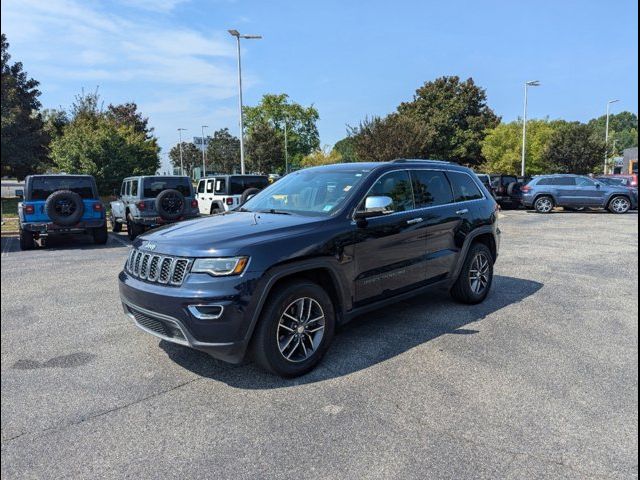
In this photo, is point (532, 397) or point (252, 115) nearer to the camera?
point (532, 397)

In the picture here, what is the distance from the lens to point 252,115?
76.2m

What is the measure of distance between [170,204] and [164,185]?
0.87 meters

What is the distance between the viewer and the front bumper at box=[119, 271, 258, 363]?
3324 mm

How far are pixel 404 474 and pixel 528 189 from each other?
20.4 meters

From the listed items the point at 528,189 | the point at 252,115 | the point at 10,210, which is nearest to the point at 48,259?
the point at 10,210

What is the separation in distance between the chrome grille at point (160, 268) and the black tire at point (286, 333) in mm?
662

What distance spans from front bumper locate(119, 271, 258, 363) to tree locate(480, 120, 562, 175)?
35.8m

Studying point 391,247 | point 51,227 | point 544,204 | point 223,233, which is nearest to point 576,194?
point 544,204

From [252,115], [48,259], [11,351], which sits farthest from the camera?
[252,115]

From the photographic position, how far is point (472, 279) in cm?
571

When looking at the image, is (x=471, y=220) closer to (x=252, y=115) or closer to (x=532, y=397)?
(x=532, y=397)

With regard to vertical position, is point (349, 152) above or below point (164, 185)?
above

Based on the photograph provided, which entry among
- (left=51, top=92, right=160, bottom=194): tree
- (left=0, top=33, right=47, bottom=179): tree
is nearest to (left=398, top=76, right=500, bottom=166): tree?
(left=51, top=92, right=160, bottom=194): tree

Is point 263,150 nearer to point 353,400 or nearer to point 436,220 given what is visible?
point 436,220
